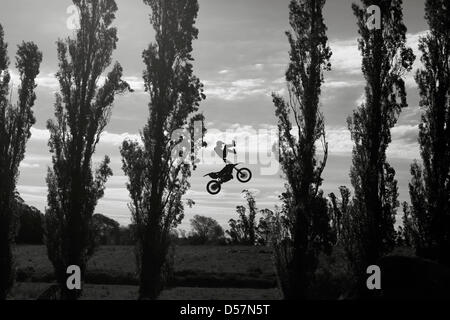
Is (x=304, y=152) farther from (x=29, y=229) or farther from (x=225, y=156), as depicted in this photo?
(x=29, y=229)

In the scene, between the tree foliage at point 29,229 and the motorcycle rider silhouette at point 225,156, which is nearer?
the motorcycle rider silhouette at point 225,156

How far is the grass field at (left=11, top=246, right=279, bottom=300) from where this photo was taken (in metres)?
28.9

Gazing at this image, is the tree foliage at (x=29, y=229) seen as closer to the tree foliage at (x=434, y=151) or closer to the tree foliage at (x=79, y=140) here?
the tree foliage at (x=79, y=140)

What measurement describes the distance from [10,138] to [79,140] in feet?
17.0

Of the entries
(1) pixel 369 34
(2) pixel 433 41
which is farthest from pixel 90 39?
(2) pixel 433 41

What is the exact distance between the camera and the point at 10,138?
70.5 ft

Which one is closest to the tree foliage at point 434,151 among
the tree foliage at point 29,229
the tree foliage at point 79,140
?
the tree foliage at point 79,140

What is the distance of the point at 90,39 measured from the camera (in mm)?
19766

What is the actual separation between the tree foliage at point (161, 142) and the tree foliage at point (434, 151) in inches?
484

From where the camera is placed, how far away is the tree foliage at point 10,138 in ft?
68.2

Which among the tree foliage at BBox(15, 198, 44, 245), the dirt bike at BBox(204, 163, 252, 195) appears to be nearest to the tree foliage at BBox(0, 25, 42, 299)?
the dirt bike at BBox(204, 163, 252, 195)

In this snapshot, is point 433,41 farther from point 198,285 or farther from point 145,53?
point 198,285

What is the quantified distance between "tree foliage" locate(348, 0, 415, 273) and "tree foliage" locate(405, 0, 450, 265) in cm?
340
